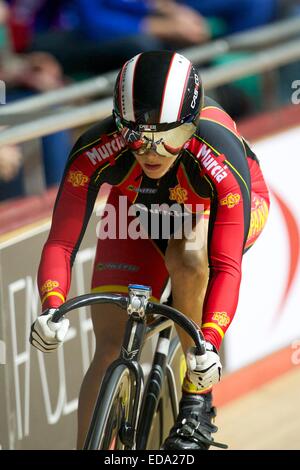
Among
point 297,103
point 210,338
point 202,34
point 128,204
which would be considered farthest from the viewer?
point 202,34

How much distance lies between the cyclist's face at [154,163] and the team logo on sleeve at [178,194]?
194 mm

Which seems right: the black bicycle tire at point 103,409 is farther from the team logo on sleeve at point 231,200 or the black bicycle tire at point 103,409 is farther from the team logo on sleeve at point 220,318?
the team logo on sleeve at point 231,200

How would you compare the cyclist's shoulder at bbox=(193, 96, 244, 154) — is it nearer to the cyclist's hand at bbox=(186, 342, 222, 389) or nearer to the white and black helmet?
the white and black helmet

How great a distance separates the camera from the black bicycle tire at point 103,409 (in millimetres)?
3801

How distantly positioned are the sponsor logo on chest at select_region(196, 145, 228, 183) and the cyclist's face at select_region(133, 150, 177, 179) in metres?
A: 0.14

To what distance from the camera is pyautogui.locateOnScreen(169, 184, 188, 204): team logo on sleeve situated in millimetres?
4016

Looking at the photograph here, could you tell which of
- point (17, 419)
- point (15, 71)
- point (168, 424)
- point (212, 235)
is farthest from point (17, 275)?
point (15, 71)

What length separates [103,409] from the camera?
150 inches

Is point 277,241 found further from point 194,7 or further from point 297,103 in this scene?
point 194,7

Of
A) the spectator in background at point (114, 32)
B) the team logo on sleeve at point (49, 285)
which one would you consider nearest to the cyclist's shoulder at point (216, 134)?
the team logo on sleeve at point (49, 285)

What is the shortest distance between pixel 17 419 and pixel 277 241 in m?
1.97

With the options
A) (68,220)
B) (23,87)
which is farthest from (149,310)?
(23,87)

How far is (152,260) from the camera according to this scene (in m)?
4.30

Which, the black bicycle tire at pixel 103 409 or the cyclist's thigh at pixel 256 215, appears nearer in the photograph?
the black bicycle tire at pixel 103 409
